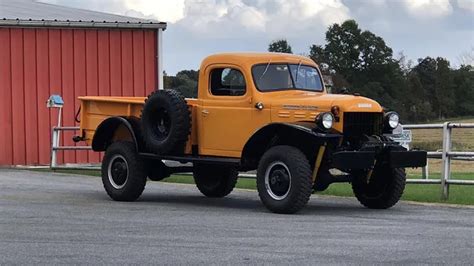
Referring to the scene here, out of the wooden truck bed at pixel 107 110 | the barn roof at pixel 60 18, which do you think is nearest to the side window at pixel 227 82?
the wooden truck bed at pixel 107 110

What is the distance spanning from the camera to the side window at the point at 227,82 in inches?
482

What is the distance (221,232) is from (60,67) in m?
14.6

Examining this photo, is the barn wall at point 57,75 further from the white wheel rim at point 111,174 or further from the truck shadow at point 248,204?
the white wheel rim at point 111,174

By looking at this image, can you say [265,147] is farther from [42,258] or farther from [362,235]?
[42,258]

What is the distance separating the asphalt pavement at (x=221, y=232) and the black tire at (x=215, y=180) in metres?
0.31

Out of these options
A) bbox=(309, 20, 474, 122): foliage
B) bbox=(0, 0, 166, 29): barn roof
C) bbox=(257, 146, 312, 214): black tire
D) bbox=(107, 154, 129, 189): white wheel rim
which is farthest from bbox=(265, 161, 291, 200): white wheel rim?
bbox=(309, 20, 474, 122): foliage

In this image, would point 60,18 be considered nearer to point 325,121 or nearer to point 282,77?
point 282,77

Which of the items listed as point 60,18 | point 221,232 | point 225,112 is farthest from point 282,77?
point 60,18

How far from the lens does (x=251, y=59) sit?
12.3 metres

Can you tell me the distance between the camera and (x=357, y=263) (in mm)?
7527

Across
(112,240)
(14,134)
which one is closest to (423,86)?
(14,134)

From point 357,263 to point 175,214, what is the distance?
13.6ft

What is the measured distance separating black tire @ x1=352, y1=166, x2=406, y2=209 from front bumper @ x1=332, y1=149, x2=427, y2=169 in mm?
474

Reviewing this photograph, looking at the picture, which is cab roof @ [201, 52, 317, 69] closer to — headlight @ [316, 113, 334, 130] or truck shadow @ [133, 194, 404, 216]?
headlight @ [316, 113, 334, 130]
